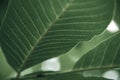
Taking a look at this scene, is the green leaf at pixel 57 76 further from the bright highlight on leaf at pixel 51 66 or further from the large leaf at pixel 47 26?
the bright highlight on leaf at pixel 51 66

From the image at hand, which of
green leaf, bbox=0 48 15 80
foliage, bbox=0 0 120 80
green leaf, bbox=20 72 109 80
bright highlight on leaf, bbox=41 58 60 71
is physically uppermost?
bright highlight on leaf, bbox=41 58 60 71

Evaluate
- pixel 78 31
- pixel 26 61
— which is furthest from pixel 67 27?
pixel 26 61

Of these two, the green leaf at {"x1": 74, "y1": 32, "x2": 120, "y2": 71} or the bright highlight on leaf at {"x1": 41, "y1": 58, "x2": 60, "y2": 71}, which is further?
the bright highlight on leaf at {"x1": 41, "y1": 58, "x2": 60, "y2": 71}

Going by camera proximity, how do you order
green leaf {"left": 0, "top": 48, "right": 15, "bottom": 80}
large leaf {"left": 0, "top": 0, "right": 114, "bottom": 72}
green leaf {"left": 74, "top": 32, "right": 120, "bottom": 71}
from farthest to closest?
1. green leaf {"left": 0, "top": 48, "right": 15, "bottom": 80}
2. green leaf {"left": 74, "top": 32, "right": 120, "bottom": 71}
3. large leaf {"left": 0, "top": 0, "right": 114, "bottom": 72}

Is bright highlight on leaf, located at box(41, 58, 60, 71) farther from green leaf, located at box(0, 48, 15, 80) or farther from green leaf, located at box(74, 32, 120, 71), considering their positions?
green leaf, located at box(74, 32, 120, 71)

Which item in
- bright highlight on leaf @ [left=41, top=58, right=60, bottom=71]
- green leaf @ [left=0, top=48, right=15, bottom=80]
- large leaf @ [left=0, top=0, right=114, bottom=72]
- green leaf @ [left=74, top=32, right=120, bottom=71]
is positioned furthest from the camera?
bright highlight on leaf @ [left=41, top=58, right=60, bottom=71]

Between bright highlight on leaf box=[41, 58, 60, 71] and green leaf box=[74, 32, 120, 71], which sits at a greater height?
bright highlight on leaf box=[41, 58, 60, 71]

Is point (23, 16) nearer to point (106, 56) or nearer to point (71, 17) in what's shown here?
point (71, 17)

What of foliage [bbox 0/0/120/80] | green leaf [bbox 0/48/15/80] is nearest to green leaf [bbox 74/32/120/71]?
foliage [bbox 0/0/120/80]
